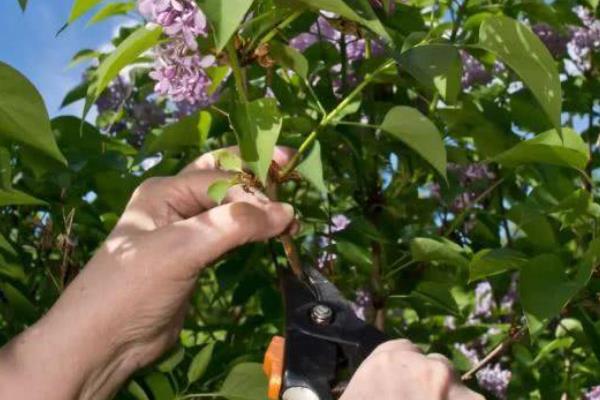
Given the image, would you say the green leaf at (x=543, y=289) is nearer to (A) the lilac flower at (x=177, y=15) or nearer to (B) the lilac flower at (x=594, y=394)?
(A) the lilac flower at (x=177, y=15)

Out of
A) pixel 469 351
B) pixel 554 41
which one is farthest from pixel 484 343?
pixel 554 41

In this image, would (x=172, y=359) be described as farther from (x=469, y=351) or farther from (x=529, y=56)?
(x=469, y=351)

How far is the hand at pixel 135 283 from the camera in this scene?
111 cm

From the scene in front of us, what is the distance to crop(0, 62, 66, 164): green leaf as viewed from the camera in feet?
3.60

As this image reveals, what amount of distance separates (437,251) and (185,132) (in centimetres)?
38

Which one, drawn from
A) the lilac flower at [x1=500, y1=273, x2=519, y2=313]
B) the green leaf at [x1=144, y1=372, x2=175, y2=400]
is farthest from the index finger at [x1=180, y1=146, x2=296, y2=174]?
the lilac flower at [x1=500, y1=273, x2=519, y2=313]

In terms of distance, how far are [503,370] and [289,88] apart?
907mm

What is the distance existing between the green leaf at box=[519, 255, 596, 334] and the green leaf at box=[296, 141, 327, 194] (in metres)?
0.29

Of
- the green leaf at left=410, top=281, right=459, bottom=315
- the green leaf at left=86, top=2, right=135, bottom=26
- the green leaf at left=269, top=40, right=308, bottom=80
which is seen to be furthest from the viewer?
the green leaf at left=410, top=281, right=459, bottom=315

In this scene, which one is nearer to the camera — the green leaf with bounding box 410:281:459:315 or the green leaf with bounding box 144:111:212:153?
the green leaf with bounding box 144:111:212:153

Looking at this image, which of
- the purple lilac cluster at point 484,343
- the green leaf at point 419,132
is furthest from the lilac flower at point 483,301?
the green leaf at point 419,132

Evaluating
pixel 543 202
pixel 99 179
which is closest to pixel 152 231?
pixel 99 179

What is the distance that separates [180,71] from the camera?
1.10 meters

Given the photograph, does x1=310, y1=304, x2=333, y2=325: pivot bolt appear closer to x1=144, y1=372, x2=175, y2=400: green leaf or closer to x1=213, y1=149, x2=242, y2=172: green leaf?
x1=213, y1=149, x2=242, y2=172: green leaf
